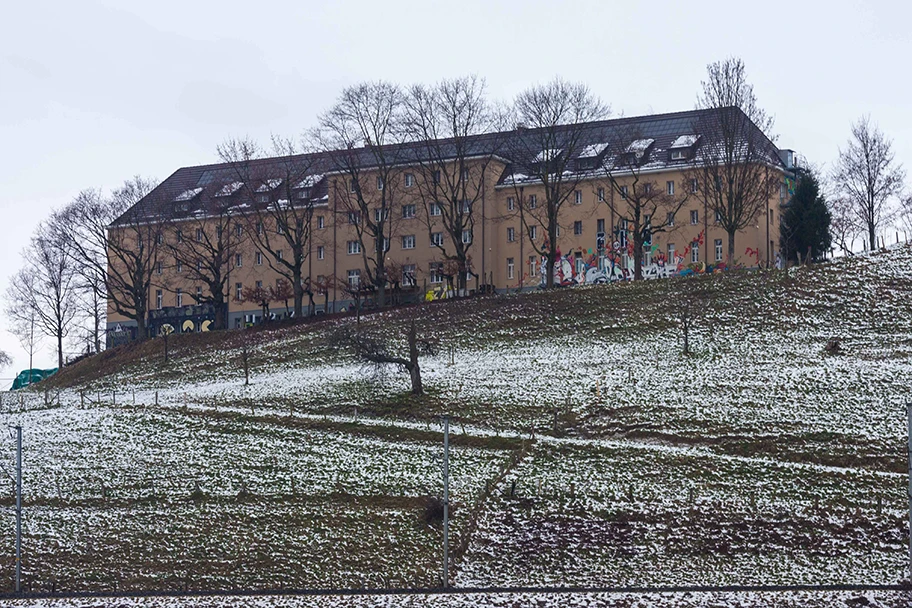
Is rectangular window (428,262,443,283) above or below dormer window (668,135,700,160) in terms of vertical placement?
below

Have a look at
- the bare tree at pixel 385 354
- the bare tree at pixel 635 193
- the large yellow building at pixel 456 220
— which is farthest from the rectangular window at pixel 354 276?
the bare tree at pixel 385 354

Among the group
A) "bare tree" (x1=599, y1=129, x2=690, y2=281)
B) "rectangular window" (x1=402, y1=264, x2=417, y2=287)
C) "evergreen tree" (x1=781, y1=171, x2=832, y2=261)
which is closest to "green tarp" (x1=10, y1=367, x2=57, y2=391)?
"rectangular window" (x1=402, y1=264, x2=417, y2=287)

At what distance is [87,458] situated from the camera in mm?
45875

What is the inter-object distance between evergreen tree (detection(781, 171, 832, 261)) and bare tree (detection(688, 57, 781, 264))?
10.3 ft

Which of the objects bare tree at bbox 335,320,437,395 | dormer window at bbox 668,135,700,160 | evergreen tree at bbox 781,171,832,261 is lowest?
bare tree at bbox 335,320,437,395

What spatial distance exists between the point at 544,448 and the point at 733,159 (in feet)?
132

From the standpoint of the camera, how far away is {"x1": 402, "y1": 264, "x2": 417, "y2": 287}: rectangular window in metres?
91.9

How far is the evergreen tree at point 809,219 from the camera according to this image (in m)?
83.2

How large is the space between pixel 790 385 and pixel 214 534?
88.7 ft

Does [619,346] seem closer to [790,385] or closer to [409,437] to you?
[790,385]

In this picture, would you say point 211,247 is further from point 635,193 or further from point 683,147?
point 683,147

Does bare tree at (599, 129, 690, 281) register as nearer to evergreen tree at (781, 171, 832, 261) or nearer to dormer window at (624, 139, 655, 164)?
dormer window at (624, 139, 655, 164)

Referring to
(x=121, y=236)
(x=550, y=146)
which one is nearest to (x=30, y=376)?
(x=121, y=236)

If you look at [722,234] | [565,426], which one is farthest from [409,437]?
[722,234]
